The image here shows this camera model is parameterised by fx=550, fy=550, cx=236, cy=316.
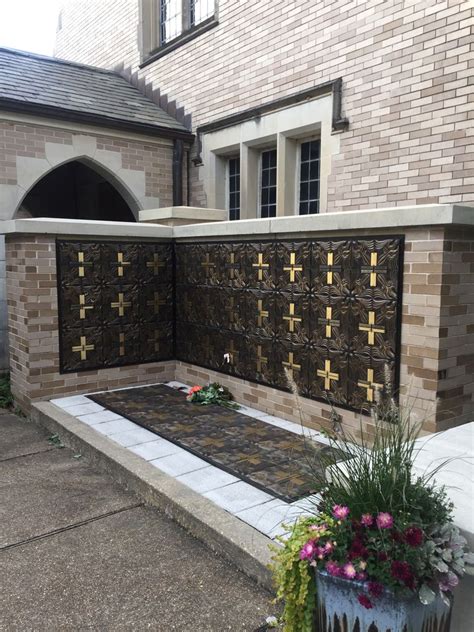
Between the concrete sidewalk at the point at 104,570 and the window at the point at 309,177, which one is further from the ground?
the window at the point at 309,177

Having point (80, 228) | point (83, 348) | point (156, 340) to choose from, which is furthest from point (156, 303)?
point (80, 228)

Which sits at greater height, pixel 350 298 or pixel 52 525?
pixel 350 298

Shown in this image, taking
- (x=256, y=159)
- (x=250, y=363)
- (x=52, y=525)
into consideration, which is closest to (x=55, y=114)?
(x=256, y=159)

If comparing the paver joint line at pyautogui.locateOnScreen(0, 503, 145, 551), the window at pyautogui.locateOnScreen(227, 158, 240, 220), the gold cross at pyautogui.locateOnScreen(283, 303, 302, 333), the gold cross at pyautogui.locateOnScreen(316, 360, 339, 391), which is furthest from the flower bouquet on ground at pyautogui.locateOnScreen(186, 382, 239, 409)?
the window at pyautogui.locateOnScreen(227, 158, 240, 220)

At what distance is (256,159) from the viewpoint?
8.70 meters

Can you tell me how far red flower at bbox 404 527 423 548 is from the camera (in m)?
1.91

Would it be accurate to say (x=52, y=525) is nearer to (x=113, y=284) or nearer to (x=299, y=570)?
(x=299, y=570)

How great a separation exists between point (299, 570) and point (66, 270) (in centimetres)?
473

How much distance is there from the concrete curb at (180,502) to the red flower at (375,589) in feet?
3.52

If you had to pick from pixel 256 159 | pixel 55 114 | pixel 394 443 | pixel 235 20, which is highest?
pixel 235 20

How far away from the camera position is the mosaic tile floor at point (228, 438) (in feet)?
12.8

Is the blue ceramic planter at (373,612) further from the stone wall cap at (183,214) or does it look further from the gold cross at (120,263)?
the stone wall cap at (183,214)

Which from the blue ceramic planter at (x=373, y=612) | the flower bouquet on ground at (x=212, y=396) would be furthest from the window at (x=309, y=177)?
the blue ceramic planter at (x=373, y=612)

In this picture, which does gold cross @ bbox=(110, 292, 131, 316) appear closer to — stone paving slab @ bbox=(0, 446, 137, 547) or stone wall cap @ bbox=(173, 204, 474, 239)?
stone wall cap @ bbox=(173, 204, 474, 239)
